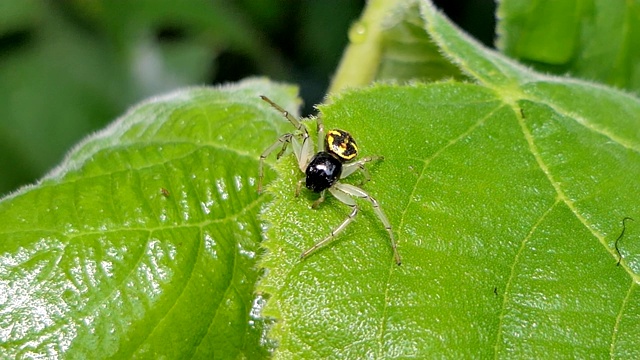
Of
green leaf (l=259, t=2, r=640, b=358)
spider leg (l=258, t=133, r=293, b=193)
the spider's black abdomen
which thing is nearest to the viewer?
green leaf (l=259, t=2, r=640, b=358)

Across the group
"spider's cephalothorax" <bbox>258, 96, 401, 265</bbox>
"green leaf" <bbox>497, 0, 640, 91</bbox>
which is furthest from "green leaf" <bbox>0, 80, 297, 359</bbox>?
"green leaf" <bbox>497, 0, 640, 91</bbox>

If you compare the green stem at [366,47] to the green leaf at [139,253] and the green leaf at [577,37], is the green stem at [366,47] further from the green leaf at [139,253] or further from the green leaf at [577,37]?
the green leaf at [139,253]

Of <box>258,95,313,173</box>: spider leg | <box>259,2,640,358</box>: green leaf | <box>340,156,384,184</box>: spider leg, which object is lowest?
<box>259,2,640,358</box>: green leaf

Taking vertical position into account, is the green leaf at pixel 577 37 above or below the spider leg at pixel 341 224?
above

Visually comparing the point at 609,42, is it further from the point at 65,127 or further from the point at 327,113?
the point at 65,127

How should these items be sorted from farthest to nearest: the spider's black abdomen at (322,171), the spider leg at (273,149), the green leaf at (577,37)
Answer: the green leaf at (577,37), the spider leg at (273,149), the spider's black abdomen at (322,171)

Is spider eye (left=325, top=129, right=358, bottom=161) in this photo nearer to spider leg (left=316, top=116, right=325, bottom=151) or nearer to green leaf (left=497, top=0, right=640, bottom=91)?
spider leg (left=316, top=116, right=325, bottom=151)

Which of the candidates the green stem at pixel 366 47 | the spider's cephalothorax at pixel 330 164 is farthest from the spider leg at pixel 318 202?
the green stem at pixel 366 47
